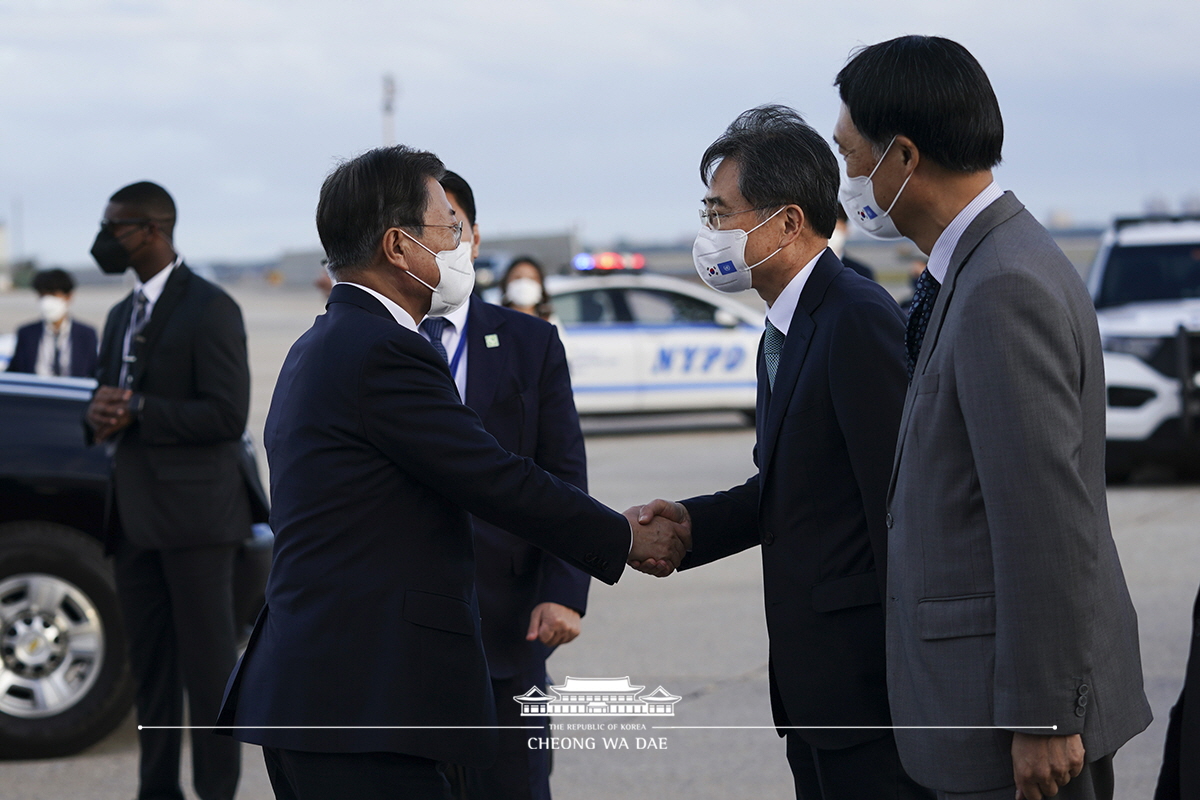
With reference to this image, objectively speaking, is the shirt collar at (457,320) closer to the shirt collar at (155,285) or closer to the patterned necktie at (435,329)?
the patterned necktie at (435,329)

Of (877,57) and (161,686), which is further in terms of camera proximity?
(161,686)

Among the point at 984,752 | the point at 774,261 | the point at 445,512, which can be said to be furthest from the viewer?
the point at 774,261

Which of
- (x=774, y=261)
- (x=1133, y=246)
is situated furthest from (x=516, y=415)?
(x=1133, y=246)

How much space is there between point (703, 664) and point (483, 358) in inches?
118

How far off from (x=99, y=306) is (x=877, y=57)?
159 feet

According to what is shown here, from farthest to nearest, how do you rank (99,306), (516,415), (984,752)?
(99,306) < (516,415) < (984,752)

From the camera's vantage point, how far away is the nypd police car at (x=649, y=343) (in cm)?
1564

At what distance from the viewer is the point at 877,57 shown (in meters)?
2.55

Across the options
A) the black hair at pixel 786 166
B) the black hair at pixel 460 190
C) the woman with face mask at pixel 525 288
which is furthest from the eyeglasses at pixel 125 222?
the woman with face mask at pixel 525 288

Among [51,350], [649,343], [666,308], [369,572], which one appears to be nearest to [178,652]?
[369,572]

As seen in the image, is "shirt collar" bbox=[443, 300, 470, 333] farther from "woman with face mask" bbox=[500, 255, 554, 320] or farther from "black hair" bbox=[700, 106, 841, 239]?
"woman with face mask" bbox=[500, 255, 554, 320]

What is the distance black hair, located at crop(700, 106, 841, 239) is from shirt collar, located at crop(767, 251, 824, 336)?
10cm

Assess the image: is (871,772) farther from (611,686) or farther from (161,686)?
(161,686)

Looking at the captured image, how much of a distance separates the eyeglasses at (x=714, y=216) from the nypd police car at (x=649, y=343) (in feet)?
40.1
